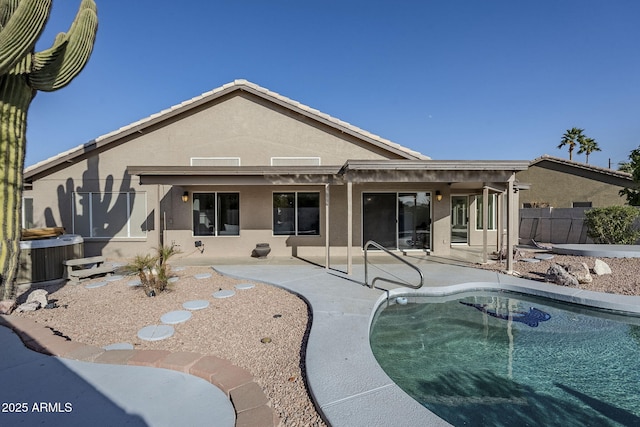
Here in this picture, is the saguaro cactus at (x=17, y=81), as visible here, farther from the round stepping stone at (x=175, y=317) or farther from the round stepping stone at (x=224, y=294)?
the round stepping stone at (x=224, y=294)

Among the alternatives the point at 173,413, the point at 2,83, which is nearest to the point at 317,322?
the point at 173,413

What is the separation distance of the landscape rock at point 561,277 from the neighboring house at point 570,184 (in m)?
13.7

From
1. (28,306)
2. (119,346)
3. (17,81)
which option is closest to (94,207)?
(17,81)

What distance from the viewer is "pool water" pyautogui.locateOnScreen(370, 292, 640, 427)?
3.12 meters

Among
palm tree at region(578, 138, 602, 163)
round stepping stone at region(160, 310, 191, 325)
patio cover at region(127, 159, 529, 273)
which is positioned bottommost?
round stepping stone at region(160, 310, 191, 325)

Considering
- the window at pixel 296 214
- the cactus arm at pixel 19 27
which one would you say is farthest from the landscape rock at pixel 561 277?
the cactus arm at pixel 19 27

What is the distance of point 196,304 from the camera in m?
5.80

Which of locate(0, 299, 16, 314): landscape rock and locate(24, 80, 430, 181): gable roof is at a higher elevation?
locate(24, 80, 430, 181): gable roof

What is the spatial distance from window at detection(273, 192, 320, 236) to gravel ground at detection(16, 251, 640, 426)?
410 cm

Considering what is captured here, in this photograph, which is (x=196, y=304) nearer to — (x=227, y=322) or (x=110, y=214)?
(x=227, y=322)

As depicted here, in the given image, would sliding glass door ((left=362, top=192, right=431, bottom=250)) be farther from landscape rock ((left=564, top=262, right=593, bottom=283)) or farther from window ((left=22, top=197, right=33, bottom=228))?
window ((left=22, top=197, right=33, bottom=228))

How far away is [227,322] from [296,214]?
6883 millimetres

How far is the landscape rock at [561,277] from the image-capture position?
274 inches

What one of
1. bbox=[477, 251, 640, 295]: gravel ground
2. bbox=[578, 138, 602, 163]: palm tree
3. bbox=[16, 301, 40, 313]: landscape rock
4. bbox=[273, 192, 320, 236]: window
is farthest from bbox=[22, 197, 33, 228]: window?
bbox=[578, 138, 602, 163]: palm tree
